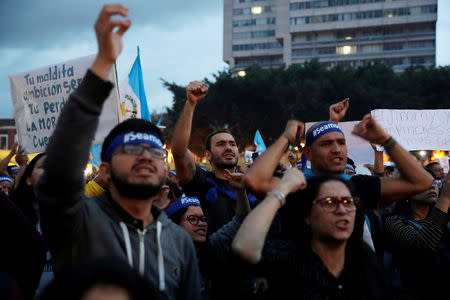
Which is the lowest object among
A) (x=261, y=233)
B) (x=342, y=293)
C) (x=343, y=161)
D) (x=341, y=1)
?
(x=342, y=293)

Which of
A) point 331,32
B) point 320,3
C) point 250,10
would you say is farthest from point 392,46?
point 250,10

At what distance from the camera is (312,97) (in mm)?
32094

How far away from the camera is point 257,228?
2.19 metres

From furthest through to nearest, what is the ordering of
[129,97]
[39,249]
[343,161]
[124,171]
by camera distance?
[129,97] < [343,161] < [39,249] < [124,171]

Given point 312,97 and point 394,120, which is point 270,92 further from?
point 394,120

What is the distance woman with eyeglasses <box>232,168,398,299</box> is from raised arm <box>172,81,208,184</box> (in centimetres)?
139

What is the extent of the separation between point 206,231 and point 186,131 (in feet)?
3.05

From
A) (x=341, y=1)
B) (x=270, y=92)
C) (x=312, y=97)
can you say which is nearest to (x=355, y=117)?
(x=312, y=97)

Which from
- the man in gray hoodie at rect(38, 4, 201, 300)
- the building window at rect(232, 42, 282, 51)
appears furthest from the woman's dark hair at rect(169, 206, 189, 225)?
the building window at rect(232, 42, 282, 51)

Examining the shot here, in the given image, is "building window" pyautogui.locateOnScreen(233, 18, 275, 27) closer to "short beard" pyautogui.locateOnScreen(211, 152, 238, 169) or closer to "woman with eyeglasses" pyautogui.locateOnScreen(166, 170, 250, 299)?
"short beard" pyautogui.locateOnScreen(211, 152, 238, 169)

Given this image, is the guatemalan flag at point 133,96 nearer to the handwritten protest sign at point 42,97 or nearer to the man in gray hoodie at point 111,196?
the handwritten protest sign at point 42,97

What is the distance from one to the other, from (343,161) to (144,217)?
1.67 metres

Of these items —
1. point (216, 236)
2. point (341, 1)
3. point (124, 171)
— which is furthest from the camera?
point (341, 1)

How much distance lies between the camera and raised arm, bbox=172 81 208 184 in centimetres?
361
